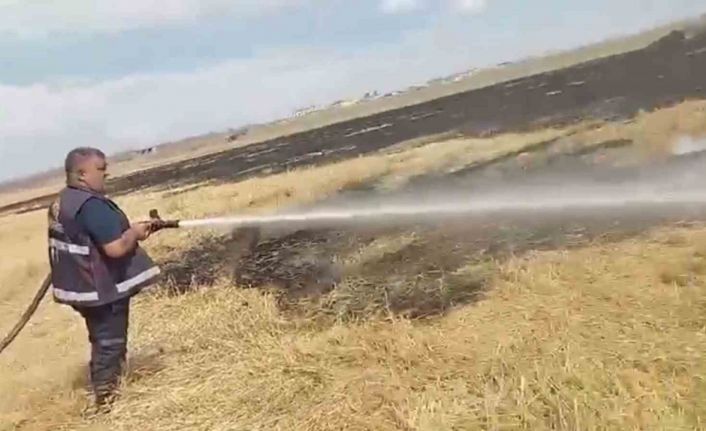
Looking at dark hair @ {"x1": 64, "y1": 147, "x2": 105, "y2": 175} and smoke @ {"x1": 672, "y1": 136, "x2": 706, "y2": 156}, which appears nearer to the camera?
dark hair @ {"x1": 64, "y1": 147, "x2": 105, "y2": 175}

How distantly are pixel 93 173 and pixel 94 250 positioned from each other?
0.57 m

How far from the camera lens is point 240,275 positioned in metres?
11.9

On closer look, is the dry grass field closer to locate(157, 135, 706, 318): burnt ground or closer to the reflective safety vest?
locate(157, 135, 706, 318): burnt ground

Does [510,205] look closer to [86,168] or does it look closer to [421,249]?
[421,249]

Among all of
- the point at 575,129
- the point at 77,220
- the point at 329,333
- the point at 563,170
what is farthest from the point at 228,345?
the point at 575,129

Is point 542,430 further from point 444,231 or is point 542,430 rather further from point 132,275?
point 444,231

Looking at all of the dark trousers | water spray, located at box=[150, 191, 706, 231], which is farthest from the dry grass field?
water spray, located at box=[150, 191, 706, 231]

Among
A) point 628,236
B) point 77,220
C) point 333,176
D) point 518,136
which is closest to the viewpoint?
point 77,220

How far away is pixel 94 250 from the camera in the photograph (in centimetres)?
615

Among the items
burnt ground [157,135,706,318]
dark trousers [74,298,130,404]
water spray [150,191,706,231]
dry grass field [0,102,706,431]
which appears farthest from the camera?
water spray [150,191,706,231]

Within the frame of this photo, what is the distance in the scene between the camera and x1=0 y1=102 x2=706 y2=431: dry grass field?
5.36 m

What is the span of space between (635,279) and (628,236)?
1.85 meters

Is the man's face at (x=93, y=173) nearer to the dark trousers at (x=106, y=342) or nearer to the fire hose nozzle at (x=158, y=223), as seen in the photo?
the fire hose nozzle at (x=158, y=223)

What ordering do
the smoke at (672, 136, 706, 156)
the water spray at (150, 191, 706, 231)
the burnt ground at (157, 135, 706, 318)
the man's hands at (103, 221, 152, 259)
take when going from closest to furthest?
the man's hands at (103, 221, 152, 259), the burnt ground at (157, 135, 706, 318), the water spray at (150, 191, 706, 231), the smoke at (672, 136, 706, 156)
